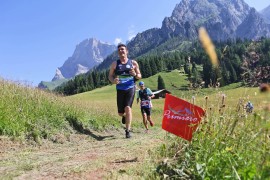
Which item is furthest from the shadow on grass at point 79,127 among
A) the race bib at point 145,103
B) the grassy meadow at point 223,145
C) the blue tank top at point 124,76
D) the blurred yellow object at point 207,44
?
the blurred yellow object at point 207,44

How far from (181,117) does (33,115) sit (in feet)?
19.5

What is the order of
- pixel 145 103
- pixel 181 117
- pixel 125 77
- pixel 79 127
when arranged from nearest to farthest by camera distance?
pixel 181 117
pixel 125 77
pixel 79 127
pixel 145 103

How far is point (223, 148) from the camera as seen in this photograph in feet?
13.6

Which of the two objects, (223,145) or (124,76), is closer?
(223,145)

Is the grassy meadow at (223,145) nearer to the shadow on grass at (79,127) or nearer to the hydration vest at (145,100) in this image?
the shadow on grass at (79,127)

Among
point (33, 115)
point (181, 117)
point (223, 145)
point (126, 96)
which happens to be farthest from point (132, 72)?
point (223, 145)

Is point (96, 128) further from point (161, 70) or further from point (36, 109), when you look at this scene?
point (161, 70)

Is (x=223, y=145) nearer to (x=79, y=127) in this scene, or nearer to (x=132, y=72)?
(x=132, y=72)

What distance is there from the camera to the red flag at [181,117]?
16.2 feet

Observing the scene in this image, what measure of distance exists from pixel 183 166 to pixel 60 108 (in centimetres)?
858

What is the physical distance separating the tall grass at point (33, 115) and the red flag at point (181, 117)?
16.6 feet

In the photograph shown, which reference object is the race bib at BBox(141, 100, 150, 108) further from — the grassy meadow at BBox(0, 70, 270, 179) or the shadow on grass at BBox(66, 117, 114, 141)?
the grassy meadow at BBox(0, 70, 270, 179)

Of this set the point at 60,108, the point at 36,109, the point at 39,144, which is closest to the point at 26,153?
the point at 39,144

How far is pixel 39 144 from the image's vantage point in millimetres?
9336
